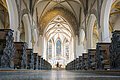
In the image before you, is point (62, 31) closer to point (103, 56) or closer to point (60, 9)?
point (60, 9)

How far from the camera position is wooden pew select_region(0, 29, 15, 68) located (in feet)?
22.2

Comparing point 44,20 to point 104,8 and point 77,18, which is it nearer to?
point 77,18

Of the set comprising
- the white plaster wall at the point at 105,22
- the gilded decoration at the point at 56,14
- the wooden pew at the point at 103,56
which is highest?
the gilded decoration at the point at 56,14

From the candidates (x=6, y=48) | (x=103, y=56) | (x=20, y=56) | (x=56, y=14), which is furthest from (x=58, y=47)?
(x=6, y=48)

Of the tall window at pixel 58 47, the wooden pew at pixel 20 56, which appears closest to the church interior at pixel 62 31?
the wooden pew at pixel 20 56

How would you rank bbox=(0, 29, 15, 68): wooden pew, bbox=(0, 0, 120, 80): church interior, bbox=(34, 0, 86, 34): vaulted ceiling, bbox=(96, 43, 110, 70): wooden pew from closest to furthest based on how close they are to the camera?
bbox=(0, 29, 15, 68): wooden pew → bbox=(0, 0, 120, 80): church interior → bbox=(96, 43, 110, 70): wooden pew → bbox=(34, 0, 86, 34): vaulted ceiling

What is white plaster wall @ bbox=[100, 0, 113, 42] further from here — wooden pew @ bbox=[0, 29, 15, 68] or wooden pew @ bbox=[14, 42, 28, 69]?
wooden pew @ bbox=[0, 29, 15, 68]

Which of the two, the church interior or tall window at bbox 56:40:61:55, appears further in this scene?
tall window at bbox 56:40:61:55

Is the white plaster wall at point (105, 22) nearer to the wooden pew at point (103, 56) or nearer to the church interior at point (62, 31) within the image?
the church interior at point (62, 31)

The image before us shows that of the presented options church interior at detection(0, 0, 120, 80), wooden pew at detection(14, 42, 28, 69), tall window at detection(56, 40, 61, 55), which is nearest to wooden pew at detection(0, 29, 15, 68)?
church interior at detection(0, 0, 120, 80)

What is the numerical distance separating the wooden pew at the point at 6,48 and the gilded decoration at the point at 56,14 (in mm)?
19708

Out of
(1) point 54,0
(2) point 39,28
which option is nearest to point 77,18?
(1) point 54,0

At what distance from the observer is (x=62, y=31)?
40719mm

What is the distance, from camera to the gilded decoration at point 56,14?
2654 cm
